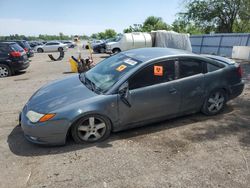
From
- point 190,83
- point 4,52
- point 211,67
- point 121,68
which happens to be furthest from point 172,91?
point 4,52

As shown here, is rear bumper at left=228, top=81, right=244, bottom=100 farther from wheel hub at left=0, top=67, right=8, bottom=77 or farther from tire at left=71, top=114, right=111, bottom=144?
wheel hub at left=0, top=67, right=8, bottom=77

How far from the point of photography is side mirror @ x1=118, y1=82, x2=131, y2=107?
3.47 metres

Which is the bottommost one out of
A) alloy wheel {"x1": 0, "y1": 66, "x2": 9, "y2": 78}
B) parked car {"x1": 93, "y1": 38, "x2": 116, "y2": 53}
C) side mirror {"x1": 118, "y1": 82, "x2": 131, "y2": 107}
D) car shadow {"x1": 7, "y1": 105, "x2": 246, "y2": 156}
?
parked car {"x1": 93, "y1": 38, "x2": 116, "y2": 53}

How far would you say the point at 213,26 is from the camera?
29.9m

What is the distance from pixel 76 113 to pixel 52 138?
0.55 metres

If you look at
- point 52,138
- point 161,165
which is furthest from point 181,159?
point 52,138

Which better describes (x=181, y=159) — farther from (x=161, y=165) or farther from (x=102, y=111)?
(x=102, y=111)

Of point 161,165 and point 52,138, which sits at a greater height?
point 52,138

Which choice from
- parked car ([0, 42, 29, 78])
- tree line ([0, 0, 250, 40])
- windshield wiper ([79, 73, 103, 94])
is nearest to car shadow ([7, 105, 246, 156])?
windshield wiper ([79, 73, 103, 94])

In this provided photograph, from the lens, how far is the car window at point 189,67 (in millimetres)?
3973

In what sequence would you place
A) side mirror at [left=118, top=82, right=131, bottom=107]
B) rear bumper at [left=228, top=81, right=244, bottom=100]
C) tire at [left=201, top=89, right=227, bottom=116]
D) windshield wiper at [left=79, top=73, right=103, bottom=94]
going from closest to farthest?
1. side mirror at [left=118, top=82, right=131, bottom=107]
2. windshield wiper at [left=79, top=73, right=103, bottom=94]
3. tire at [left=201, top=89, right=227, bottom=116]
4. rear bumper at [left=228, top=81, right=244, bottom=100]

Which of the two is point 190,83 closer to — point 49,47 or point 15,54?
point 15,54

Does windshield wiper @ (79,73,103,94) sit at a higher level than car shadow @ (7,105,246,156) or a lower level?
higher

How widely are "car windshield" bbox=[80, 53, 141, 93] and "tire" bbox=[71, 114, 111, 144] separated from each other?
19.7 inches
